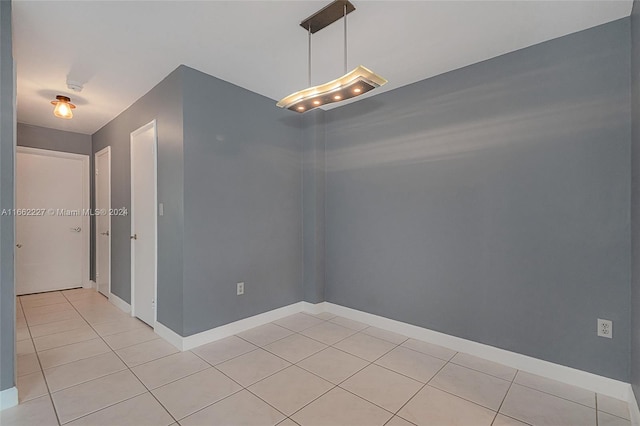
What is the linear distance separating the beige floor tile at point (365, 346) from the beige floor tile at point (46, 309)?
3557 mm

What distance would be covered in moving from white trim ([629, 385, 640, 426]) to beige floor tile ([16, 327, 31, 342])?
484cm

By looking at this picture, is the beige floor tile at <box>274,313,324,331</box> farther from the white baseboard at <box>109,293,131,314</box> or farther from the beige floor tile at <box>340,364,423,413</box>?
the white baseboard at <box>109,293,131,314</box>

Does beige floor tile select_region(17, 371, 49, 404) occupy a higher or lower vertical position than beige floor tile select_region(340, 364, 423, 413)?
higher

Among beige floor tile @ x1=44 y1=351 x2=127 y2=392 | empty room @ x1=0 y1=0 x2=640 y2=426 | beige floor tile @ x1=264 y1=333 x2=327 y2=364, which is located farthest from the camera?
beige floor tile @ x1=264 y1=333 x2=327 y2=364

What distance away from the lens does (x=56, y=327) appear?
317cm

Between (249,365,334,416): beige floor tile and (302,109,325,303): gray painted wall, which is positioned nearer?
(249,365,334,416): beige floor tile

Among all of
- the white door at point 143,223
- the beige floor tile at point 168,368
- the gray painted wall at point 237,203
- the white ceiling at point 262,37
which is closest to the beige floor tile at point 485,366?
the gray painted wall at point 237,203

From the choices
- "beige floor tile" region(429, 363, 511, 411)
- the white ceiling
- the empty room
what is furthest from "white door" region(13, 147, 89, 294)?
"beige floor tile" region(429, 363, 511, 411)

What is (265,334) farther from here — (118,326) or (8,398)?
(8,398)

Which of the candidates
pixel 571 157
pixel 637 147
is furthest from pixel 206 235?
pixel 637 147

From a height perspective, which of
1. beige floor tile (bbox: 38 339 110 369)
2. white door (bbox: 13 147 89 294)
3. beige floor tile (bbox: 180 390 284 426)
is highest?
white door (bbox: 13 147 89 294)

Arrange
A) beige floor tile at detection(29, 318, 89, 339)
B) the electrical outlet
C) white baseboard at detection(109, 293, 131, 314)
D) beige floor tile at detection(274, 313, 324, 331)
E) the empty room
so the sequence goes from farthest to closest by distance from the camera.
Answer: white baseboard at detection(109, 293, 131, 314)
beige floor tile at detection(274, 313, 324, 331)
beige floor tile at detection(29, 318, 89, 339)
the electrical outlet
the empty room

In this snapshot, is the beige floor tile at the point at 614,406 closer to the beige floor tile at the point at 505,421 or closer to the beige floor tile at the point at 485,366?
the beige floor tile at the point at 485,366

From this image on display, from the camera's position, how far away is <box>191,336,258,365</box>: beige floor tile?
2537mm
